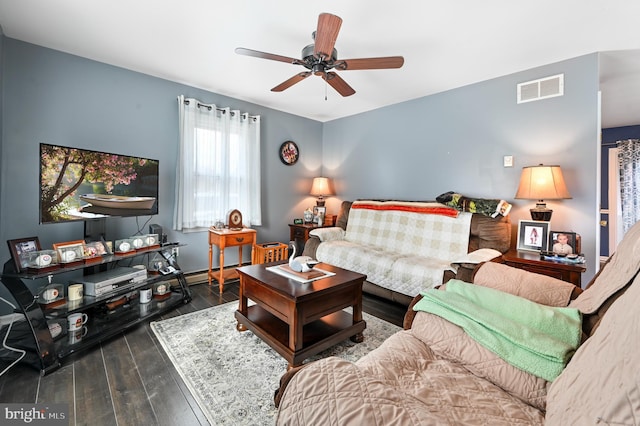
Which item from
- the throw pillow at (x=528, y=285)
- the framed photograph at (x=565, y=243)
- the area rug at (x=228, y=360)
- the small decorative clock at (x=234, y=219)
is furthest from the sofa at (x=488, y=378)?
the small decorative clock at (x=234, y=219)

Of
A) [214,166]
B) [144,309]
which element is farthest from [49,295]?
[214,166]

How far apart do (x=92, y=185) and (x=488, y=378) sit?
2.99 m

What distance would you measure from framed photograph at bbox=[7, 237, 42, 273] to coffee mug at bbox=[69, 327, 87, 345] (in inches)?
22.6

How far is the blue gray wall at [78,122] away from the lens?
2391mm

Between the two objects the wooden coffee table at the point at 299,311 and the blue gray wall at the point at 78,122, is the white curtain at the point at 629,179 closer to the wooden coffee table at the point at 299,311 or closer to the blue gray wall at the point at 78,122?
Answer: the wooden coffee table at the point at 299,311

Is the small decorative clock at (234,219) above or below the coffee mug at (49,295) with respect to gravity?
above

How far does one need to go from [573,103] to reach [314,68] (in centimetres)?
240

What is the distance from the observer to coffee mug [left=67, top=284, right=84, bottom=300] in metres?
2.11

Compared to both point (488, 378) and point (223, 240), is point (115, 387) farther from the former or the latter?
point (488, 378)

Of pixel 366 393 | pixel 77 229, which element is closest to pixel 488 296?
pixel 366 393

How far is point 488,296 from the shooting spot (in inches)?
50.2

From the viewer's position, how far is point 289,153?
4457 millimetres

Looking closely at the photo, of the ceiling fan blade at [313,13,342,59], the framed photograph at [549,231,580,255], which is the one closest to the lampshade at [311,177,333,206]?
the ceiling fan blade at [313,13,342,59]

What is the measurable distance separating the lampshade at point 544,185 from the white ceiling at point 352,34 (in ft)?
3.45
